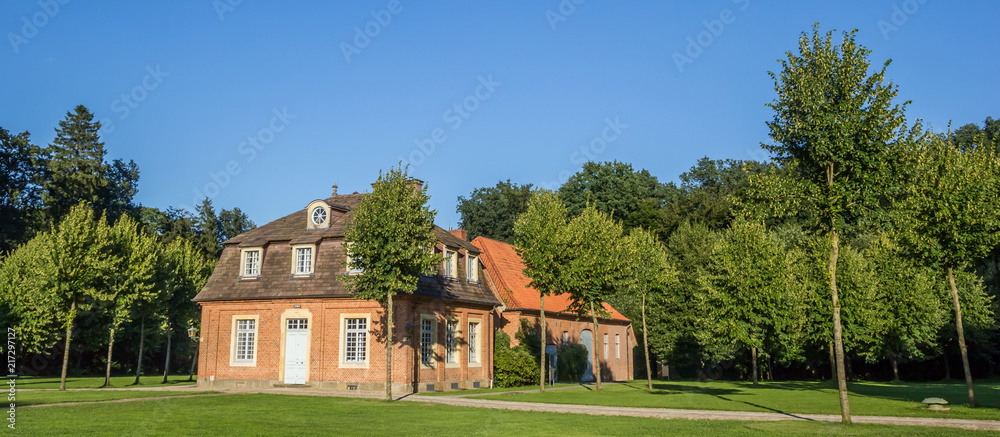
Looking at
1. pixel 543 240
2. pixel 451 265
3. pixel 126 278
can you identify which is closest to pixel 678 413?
pixel 543 240

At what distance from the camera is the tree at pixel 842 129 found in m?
16.5

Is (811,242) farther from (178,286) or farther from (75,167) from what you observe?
(75,167)

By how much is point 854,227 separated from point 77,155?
69.2 m

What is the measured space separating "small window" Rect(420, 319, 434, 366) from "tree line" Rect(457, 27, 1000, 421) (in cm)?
502

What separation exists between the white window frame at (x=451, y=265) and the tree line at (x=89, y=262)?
1410cm

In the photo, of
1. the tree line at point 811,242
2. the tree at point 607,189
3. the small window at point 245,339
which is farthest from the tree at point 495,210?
the small window at point 245,339

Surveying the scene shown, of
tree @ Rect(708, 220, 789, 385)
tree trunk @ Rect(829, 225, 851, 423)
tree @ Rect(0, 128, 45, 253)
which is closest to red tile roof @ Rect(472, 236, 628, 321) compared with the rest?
tree @ Rect(708, 220, 789, 385)

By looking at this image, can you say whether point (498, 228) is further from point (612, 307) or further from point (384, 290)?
point (384, 290)

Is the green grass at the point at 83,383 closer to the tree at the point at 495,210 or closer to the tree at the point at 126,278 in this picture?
the tree at the point at 126,278

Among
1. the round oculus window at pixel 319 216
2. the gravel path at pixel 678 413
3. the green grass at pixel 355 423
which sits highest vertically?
the round oculus window at pixel 319 216

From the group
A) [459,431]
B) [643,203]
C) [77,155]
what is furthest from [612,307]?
[77,155]

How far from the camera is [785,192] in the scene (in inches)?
685

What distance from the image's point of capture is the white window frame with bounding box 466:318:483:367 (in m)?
32.1

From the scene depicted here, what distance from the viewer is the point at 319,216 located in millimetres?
31250
